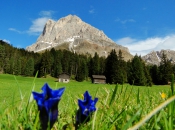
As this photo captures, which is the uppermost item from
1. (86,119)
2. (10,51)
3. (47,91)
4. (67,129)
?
(10,51)

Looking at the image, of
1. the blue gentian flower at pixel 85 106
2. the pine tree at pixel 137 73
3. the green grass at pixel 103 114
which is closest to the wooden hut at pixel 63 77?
the pine tree at pixel 137 73

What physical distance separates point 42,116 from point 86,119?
0.32 m

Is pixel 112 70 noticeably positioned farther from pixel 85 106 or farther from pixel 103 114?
pixel 85 106

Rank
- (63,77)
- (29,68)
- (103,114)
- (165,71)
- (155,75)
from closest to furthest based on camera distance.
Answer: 1. (103,114)
2. (63,77)
3. (165,71)
4. (155,75)
5. (29,68)

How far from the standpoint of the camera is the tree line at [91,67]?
84831 millimetres

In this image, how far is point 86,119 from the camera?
111cm

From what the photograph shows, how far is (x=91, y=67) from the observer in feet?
383

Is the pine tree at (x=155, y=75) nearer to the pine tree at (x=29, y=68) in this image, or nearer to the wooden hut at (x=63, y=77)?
the wooden hut at (x=63, y=77)

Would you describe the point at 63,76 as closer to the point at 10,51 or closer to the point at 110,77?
the point at 110,77

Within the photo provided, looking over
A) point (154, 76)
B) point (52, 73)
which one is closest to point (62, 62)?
point (52, 73)

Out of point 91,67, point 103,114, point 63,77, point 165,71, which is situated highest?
point 91,67

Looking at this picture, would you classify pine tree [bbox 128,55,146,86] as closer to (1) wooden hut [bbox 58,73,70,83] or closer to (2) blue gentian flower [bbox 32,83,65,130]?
(1) wooden hut [bbox 58,73,70,83]

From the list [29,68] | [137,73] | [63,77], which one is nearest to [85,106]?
[137,73]

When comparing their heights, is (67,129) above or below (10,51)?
below
